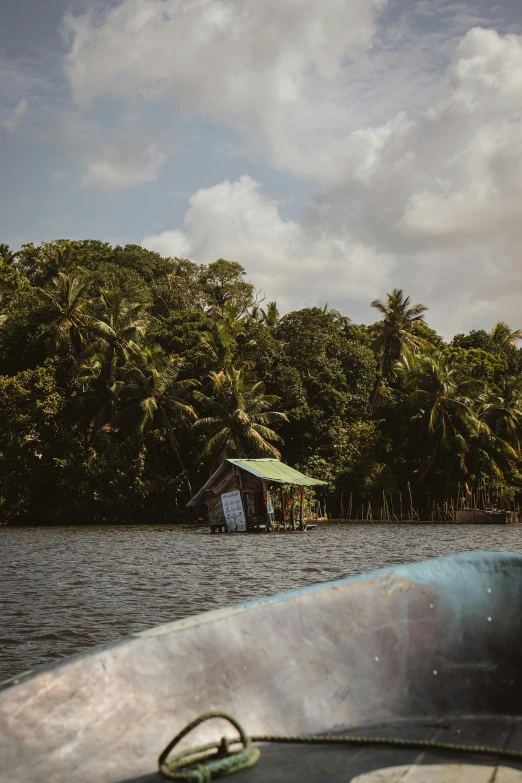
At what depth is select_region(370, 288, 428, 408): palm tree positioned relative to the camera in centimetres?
4397

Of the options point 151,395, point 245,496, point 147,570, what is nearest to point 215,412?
point 151,395

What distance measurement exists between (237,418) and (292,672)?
1268 inches

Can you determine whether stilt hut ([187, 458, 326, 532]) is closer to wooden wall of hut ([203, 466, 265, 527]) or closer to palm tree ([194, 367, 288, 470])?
wooden wall of hut ([203, 466, 265, 527])

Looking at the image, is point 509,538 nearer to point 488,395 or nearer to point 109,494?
point 488,395

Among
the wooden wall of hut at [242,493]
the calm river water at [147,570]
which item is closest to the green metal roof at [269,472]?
the wooden wall of hut at [242,493]

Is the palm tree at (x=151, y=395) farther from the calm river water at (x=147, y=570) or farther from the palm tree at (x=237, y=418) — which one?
the calm river water at (x=147, y=570)

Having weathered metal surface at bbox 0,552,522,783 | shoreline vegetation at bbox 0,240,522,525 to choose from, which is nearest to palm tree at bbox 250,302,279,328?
shoreline vegetation at bbox 0,240,522,525

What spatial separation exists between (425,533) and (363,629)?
2789 centimetres

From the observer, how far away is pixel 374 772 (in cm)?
332

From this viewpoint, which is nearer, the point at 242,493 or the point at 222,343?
the point at 242,493

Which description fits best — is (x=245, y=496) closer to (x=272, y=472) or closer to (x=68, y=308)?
(x=272, y=472)

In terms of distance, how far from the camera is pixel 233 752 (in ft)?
11.5

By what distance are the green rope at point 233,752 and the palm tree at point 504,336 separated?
174 feet

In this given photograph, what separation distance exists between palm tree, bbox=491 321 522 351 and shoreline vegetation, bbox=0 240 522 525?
32.9 ft
